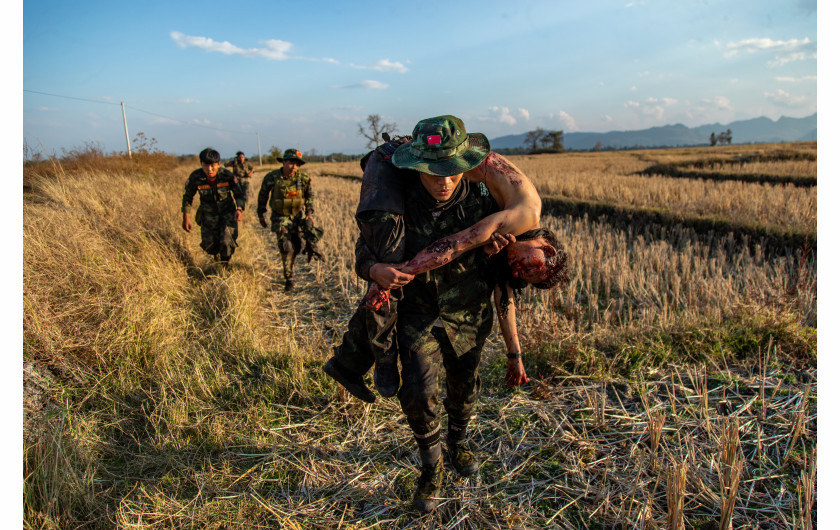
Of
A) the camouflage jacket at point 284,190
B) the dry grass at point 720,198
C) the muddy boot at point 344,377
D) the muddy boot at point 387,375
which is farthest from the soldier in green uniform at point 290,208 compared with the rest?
the dry grass at point 720,198

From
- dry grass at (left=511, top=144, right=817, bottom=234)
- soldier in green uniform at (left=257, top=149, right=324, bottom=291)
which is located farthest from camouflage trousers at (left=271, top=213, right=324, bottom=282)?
dry grass at (left=511, top=144, right=817, bottom=234)

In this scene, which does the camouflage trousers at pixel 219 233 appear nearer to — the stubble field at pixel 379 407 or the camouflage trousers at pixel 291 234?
the camouflage trousers at pixel 291 234

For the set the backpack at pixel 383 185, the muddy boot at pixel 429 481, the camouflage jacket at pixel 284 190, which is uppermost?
the camouflage jacket at pixel 284 190

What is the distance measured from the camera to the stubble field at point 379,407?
2.31m

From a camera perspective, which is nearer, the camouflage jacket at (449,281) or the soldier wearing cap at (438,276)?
the soldier wearing cap at (438,276)

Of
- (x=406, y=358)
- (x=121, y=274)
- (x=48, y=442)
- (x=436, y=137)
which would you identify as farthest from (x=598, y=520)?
(x=121, y=274)

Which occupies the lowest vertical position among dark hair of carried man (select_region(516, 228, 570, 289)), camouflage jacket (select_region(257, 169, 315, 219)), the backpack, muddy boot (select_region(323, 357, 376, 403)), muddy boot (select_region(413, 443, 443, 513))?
muddy boot (select_region(413, 443, 443, 513))

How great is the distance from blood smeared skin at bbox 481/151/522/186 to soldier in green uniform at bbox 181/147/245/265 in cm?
540

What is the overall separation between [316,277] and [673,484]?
221 inches

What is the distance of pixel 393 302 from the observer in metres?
2.15

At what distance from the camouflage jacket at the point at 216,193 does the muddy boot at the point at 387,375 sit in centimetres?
526

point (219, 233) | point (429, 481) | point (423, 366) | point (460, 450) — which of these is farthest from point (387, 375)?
point (219, 233)

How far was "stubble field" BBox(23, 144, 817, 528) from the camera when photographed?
2311 millimetres

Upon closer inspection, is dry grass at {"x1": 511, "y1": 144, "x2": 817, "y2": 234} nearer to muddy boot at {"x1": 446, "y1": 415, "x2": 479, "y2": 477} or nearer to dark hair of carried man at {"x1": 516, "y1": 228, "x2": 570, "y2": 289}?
dark hair of carried man at {"x1": 516, "y1": 228, "x2": 570, "y2": 289}
